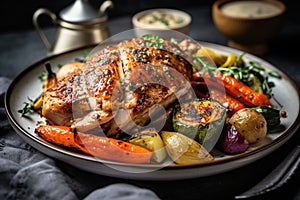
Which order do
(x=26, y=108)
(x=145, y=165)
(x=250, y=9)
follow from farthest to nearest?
(x=250, y=9) → (x=26, y=108) → (x=145, y=165)

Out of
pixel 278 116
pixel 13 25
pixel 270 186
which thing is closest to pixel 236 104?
pixel 278 116

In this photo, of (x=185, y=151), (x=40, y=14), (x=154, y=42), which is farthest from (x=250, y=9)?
(x=185, y=151)

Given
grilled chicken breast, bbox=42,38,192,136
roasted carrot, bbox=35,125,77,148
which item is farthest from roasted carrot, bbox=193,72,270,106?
roasted carrot, bbox=35,125,77,148

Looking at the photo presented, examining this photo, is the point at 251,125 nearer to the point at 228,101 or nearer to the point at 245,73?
the point at 228,101

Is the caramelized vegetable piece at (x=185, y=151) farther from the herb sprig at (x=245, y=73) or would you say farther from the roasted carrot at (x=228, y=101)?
the herb sprig at (x=245, y=73)

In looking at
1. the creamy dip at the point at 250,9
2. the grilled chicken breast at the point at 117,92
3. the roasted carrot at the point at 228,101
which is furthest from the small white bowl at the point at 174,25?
the grilled chicken breast at the point at 117,92
